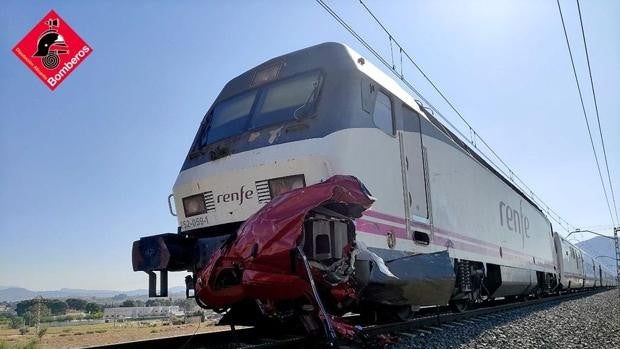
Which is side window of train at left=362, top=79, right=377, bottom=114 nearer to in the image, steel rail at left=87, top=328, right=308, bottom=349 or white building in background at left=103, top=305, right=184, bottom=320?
steel rail at left=87, top=328, right=308, bottom=349

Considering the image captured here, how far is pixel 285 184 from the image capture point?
204 inches

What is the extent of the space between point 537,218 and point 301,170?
16.4 meters

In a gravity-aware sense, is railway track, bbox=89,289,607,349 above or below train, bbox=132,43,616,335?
below

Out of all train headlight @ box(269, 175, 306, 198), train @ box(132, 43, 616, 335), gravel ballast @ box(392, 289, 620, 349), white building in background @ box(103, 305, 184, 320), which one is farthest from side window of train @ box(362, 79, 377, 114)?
white building in background @ box(103, 305, 184, 320)

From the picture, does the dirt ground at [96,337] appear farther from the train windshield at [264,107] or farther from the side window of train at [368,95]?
the side window of train at [368,95]

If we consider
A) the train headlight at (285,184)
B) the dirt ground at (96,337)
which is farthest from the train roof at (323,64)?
the dirt ground at (96,337)

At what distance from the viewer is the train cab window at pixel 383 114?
595cm

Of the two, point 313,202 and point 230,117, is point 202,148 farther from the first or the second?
point 313,202

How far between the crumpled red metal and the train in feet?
0.04

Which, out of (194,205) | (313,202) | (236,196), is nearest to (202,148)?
(194,205)

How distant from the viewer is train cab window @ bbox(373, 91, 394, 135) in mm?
5946

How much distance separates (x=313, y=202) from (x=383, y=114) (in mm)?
2397

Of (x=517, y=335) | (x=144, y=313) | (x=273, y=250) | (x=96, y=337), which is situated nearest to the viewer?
(x=273, y=250)

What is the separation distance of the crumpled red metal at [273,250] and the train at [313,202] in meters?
0.01
